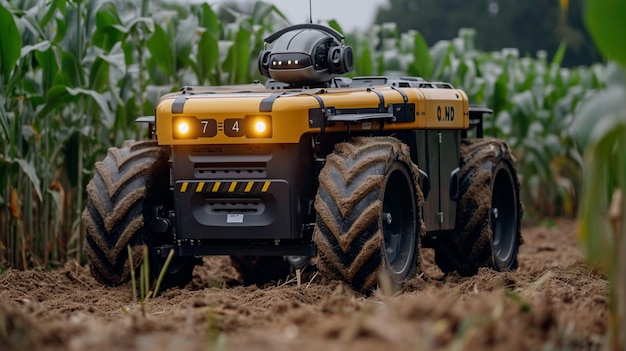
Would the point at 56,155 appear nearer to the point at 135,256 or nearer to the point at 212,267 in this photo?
the point at 212,267

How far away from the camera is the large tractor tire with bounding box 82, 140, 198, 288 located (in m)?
7.87

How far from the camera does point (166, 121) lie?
304 inches

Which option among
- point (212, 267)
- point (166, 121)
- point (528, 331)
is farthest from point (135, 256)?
point (528, 331)

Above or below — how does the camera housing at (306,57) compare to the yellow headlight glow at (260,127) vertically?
above

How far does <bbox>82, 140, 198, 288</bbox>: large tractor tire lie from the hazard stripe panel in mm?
348

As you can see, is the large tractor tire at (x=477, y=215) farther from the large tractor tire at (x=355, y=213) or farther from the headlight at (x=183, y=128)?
the headlight at (x=183, y=128)

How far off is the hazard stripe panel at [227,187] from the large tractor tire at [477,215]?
7.08 ft

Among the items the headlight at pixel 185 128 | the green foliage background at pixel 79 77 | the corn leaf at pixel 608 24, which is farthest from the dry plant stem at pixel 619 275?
the headlight at pixel 185 128

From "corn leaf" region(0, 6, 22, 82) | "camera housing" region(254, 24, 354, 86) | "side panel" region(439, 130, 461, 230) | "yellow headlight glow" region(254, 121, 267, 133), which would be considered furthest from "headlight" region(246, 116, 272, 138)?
"corn leaf" region(0, 6, 22, 82)

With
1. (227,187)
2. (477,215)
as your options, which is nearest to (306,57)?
(227,187)

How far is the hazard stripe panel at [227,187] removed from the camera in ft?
24.7

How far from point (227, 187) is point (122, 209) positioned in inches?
29.4

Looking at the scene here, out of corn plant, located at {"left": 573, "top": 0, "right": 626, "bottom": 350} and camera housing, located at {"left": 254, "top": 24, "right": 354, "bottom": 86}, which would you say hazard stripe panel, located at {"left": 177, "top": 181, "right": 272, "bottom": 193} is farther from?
corn plant, located at {"left": 573, "top": 0, "right": 626, "bottom": 350}

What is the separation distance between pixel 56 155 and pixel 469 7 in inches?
1836
